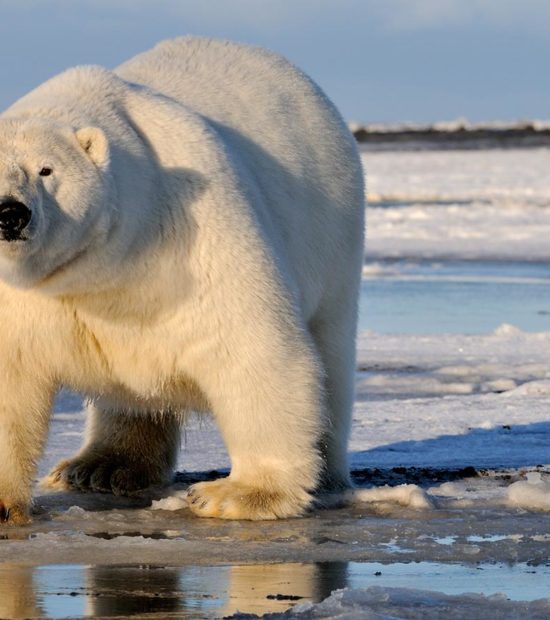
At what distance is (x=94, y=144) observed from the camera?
14.2 feet

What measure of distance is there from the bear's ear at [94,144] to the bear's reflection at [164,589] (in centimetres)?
112

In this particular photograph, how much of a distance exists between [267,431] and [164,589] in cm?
102

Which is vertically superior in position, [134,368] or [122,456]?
Answer: [134,368]

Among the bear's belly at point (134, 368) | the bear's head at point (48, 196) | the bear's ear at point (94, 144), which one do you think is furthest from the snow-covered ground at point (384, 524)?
the bear's ear at point (94, 144)

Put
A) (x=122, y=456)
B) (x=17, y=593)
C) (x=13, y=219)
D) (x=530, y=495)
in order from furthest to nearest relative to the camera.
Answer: (x=122, y=456) → (x=530, y=495) → (x=13, y=219) → (x=17, y=593)

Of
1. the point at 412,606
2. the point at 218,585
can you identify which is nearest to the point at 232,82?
the point at 218,585

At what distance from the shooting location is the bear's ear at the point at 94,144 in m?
4.34

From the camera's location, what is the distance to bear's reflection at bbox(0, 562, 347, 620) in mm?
3469

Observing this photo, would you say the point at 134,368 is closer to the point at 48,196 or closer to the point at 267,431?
the point at 267,431

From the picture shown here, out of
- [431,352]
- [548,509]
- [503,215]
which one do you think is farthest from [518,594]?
[503,215]

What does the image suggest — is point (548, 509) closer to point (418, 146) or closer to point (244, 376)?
point (244, 376)

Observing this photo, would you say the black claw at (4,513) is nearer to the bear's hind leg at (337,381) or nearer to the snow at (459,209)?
the bear's hind leg at (337,381)

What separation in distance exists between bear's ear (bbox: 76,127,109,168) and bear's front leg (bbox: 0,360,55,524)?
0.69 meters

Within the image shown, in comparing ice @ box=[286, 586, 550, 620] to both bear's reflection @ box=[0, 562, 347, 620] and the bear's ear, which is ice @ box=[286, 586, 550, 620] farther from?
the bear's ear
